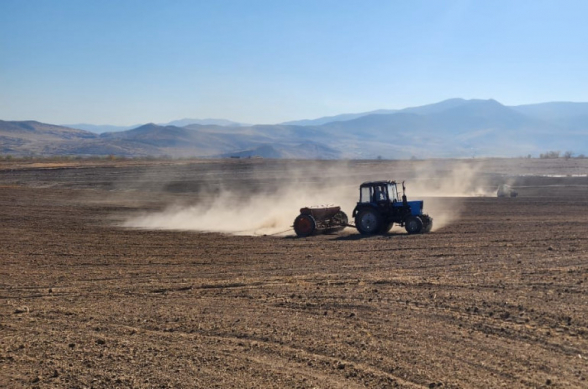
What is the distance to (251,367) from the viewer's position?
A: 932 centimetres

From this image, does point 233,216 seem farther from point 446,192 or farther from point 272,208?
point 446,192

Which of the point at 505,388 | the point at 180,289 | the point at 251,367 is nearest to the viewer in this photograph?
the point at 505,388

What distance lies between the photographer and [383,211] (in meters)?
25.7

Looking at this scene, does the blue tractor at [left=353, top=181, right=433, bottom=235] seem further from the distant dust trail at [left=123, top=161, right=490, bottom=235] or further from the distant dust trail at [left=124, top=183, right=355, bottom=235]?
the distant dust trail at [left=124, top=183, right=355, bottom=235]

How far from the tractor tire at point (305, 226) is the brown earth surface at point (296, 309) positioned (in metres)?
0.68

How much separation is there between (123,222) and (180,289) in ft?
56.9

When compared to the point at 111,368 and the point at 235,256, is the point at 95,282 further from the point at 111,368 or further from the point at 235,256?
the point at 111,368

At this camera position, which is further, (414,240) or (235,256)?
(414,240)

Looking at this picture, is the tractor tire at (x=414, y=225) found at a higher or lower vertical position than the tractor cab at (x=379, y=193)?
lower

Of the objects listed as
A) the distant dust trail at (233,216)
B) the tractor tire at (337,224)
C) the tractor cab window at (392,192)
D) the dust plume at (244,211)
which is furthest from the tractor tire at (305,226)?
the tractor cab window at (392,192)

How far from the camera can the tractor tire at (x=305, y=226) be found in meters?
25.7

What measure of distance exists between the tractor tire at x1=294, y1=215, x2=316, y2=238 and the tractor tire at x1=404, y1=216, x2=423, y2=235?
3.74 metres

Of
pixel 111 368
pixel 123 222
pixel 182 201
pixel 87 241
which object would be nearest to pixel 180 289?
pixel 111 368

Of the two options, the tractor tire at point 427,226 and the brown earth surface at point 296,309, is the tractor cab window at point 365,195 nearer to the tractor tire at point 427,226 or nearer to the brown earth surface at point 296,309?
the brown earth surface at point 296,309
